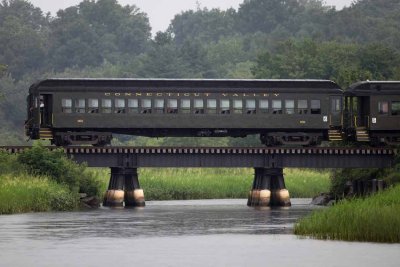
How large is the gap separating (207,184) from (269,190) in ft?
46.7

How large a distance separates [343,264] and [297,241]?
A: 300 inches

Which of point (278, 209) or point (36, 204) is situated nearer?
point (36, 204)

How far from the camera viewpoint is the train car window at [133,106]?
287ft

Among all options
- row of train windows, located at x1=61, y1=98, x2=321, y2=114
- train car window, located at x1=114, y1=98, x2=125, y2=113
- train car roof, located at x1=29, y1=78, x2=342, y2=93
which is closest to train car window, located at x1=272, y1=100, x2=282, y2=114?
row of train windows, located at x1=61, y1=98, x2=321, y2=114

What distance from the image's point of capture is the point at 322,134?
89062mm

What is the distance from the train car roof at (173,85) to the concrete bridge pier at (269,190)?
18.2ft

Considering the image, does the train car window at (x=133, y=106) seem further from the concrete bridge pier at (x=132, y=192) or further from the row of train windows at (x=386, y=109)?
the row of train windows at (x=386, y=109)

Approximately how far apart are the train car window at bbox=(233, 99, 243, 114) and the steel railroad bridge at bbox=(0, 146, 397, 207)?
2.51 meters

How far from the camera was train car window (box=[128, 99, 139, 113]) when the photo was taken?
8738 cm

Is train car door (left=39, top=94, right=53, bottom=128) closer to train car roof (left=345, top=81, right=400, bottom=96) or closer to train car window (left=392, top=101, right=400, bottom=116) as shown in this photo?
train car roof (left=345, top=81, right=400, bottom=96)

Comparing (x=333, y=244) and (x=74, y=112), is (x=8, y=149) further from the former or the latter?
(x=333, y=244)

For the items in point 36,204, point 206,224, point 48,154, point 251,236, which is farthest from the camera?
point 48,154

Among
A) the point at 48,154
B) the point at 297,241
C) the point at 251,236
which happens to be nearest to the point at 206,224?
the point at 251,236

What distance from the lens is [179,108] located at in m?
87.6
